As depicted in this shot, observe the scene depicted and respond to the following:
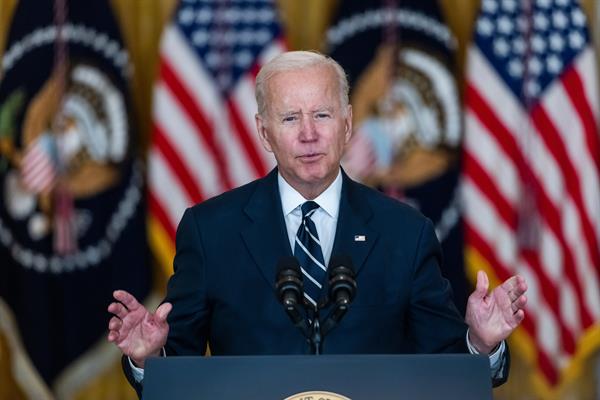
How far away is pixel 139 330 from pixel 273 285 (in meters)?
0.42

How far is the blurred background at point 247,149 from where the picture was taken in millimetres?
6262

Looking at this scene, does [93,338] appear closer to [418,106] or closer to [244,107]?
[244,107]

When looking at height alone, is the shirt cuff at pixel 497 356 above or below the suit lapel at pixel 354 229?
below

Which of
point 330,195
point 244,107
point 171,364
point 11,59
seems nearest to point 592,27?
point 244,107

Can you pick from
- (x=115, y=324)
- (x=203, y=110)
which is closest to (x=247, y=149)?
(x=203, y=110)

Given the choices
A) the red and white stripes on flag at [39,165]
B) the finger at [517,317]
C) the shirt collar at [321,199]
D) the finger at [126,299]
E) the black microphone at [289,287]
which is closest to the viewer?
the black microphone at [289,287]

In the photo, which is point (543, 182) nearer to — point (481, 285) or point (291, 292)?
point (481, 285)

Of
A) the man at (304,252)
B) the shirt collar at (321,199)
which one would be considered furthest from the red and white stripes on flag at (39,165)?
the shirt collar at (321,199)

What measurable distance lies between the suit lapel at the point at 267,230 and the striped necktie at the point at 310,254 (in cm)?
3

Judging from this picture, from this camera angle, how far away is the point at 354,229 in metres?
3.21

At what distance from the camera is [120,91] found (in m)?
6.27

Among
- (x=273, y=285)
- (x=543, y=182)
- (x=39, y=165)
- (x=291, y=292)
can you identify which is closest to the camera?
(x=291, y=292)

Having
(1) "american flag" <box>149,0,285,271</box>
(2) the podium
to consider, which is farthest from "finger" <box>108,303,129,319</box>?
(1) "american flag" <box>149,0,285,271</box>

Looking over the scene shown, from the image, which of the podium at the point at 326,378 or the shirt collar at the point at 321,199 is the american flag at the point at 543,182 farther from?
the podium at the point at 326,378
